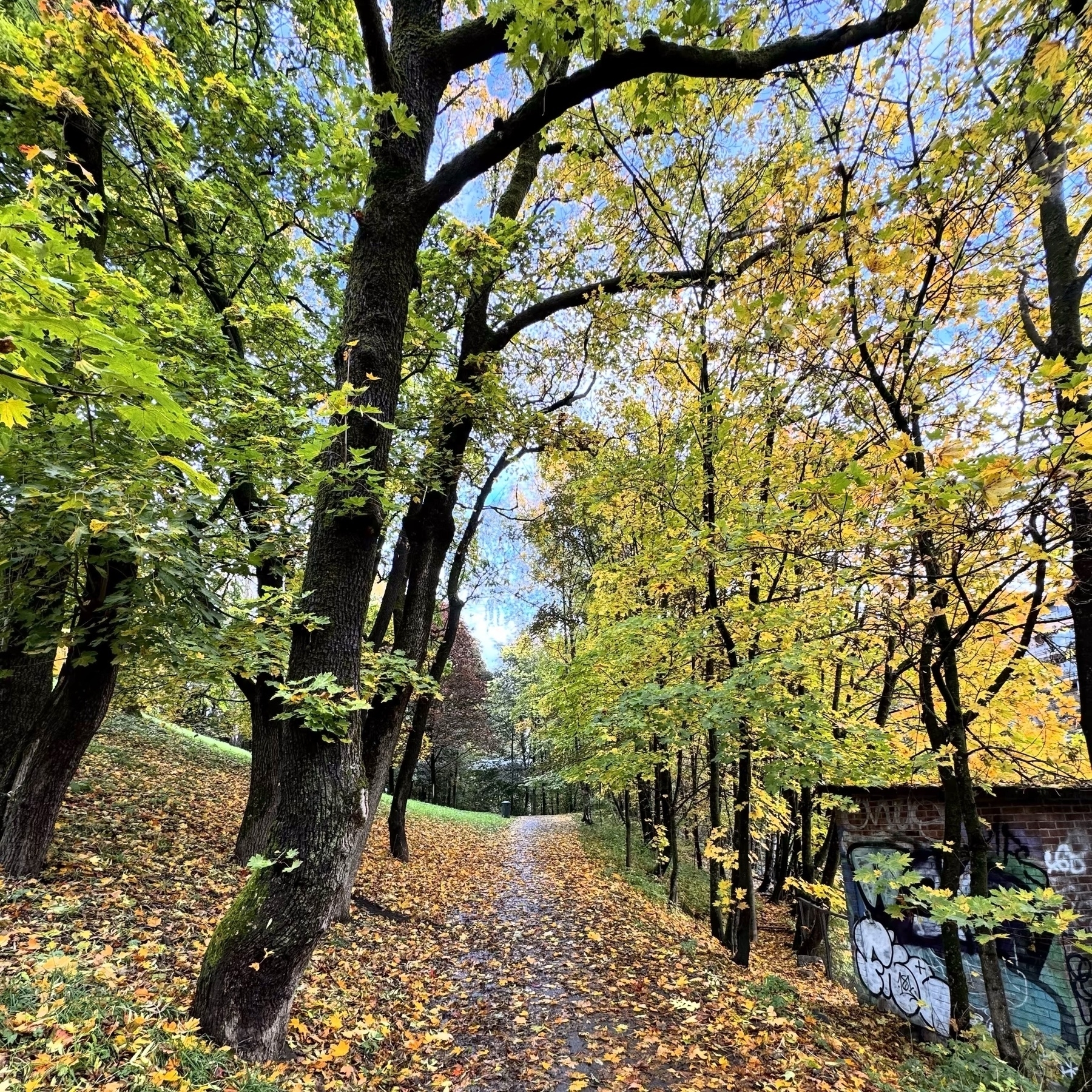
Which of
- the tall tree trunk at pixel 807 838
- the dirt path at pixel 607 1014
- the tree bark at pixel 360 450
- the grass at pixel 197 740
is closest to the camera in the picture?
the tree bark at pixel 360 450

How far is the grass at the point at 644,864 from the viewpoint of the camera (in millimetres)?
10992

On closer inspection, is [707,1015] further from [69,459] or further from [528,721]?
[528,721]

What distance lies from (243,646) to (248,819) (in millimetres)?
3554

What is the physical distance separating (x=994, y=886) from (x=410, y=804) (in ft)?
63.9

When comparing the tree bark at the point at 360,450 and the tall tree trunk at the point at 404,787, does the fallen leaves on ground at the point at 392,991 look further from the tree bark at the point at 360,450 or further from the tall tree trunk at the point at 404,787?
the tall tree trunk at the point at 404,787

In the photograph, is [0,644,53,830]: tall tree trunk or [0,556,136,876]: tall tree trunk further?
[0,644,53,830]: tall tree trunk

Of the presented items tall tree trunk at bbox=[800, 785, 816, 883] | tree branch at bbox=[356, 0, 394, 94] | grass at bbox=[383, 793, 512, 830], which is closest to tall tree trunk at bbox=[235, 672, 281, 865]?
tree branch at bbox=[356, 0, 394, 94]

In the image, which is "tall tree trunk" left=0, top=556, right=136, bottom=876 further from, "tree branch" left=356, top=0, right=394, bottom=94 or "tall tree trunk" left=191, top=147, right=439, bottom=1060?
"tree branch" left=356, top=0, right=394, bottom=94

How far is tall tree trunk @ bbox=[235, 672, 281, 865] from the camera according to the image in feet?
20.4

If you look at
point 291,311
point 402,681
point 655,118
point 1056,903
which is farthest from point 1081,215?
point 291,311

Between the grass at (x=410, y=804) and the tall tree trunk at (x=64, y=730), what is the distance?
31.2 feet

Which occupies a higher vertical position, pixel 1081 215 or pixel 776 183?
pixel 776 183

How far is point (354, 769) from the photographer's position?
11.2ft

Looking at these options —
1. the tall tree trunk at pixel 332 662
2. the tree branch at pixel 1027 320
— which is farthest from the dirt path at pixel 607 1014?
the tree branch at pixel 1027 320
